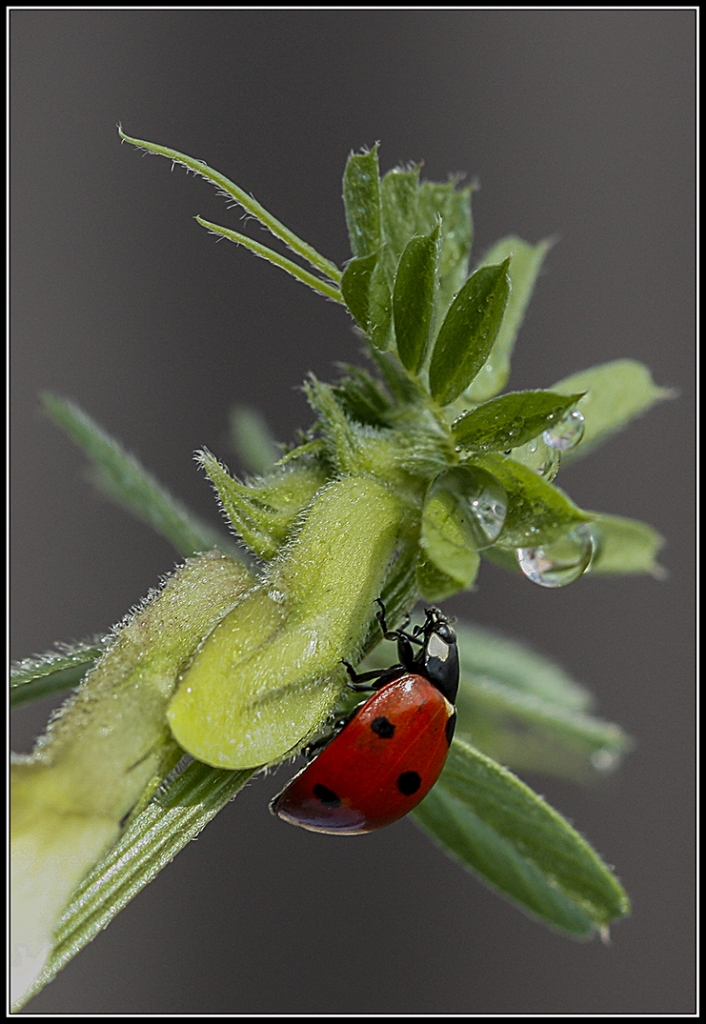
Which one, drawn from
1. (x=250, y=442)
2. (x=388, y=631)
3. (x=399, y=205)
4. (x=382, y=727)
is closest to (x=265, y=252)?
(x=399, y=205)

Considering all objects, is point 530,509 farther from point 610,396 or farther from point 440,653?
point 610,396

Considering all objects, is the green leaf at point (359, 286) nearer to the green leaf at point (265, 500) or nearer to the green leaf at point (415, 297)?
the green leaf at point (415, 297)

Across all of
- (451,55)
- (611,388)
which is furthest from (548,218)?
(611,388)

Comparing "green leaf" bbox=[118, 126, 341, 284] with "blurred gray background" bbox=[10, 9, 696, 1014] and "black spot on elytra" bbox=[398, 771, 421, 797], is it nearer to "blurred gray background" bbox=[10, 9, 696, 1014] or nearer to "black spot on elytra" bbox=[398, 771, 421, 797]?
"black spot on elytra" bbox=[398, 771, 421, 797]

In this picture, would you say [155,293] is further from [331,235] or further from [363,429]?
[363,429]

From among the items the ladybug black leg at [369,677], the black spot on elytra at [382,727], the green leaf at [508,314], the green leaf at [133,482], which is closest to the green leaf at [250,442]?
the green leaf at [133,482]

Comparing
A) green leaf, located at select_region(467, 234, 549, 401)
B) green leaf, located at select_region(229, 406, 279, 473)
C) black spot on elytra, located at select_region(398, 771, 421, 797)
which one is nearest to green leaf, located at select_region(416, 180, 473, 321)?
green leaf, located at select_region(467, 234, 549, 401)
